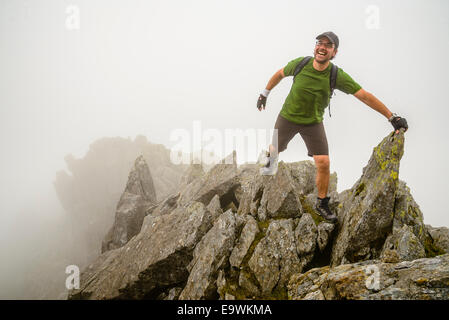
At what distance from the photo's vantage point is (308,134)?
8656 mm

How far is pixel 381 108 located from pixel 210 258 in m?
9.02

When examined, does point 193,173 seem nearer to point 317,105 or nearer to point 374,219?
point 317,105

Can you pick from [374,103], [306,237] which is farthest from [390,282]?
[374,103]

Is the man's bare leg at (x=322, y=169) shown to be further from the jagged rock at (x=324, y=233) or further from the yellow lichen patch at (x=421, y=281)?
the yellow lichen patch at (x=421, y=281)

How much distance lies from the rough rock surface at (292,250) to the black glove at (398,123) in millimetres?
688

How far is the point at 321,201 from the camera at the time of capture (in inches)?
364

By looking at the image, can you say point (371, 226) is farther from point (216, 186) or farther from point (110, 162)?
point (110, 162)

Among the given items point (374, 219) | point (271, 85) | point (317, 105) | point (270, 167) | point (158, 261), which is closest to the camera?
point (374, 219)

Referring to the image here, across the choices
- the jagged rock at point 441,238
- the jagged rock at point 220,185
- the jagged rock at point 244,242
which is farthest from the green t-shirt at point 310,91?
the jagged rock at point 220,185

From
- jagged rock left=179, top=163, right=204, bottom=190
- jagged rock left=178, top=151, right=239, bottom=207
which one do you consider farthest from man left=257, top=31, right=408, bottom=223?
jagged rock left=179, top=163, right=204, bottom=190

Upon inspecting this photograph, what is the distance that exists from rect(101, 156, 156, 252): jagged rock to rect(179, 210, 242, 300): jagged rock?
18079 millimetres

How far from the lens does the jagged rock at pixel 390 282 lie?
4617 mm

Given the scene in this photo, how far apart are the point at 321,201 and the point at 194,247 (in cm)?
662
